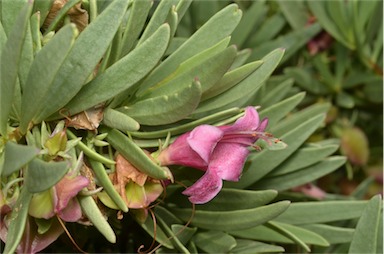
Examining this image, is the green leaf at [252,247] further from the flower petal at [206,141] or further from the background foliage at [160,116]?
the flower petal at [206,141]

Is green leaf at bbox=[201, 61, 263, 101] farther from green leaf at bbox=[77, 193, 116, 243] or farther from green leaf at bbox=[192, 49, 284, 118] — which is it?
green leaf at bbox=[77, 193, 116, 243]

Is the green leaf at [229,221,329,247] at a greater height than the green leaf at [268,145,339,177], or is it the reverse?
the green leaf at [268,145,339,177]

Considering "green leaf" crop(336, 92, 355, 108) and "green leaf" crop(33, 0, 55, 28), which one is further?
"green leaf" crop(336, 92, 355, 108)

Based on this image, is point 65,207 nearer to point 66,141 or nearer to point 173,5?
point 66,141

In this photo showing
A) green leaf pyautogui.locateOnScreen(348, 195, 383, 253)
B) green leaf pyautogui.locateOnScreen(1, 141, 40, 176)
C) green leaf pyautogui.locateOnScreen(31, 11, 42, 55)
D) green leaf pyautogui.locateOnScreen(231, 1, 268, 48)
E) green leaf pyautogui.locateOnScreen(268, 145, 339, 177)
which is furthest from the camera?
green leaf pyautogui.locateOnScreen(231, 1, 268, 48)

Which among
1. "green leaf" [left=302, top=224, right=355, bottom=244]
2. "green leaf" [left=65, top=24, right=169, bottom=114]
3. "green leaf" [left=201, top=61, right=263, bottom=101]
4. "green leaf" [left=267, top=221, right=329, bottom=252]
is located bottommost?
"green leaf" [left=302, top=224, right=355, bottom=244]

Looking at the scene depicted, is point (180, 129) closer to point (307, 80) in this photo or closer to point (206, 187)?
point (206, 187)

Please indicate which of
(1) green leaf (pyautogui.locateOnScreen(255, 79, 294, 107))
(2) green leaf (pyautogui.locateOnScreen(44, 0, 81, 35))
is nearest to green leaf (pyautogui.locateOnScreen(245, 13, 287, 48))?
(1) green leaf (pyautogui.locateOnScreen(255, 79, 294, 107))
